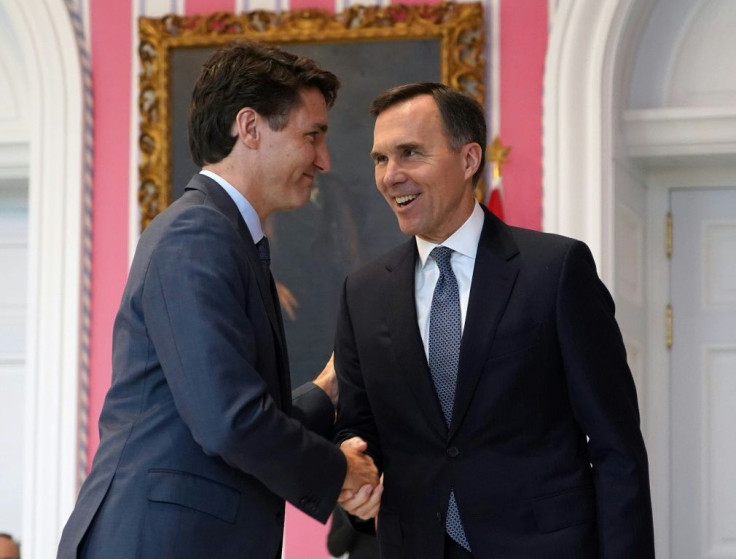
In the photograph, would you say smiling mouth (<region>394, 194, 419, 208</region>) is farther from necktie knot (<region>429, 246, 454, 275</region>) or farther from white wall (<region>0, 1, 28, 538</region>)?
white wall (<region>0, 1, 28, 538</region>)

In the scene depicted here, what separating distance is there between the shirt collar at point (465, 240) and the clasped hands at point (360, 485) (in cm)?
51

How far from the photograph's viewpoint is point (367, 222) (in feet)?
16.6

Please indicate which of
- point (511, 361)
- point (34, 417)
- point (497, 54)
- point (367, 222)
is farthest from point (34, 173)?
point (511, 361)

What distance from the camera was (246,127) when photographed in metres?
2.78

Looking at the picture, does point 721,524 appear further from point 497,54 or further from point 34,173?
point 34,173

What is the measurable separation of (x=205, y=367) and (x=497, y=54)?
9.63 ft

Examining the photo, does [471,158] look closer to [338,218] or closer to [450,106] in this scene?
[450,106]

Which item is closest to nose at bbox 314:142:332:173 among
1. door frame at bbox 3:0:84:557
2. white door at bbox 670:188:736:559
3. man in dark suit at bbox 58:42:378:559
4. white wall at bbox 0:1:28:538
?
man in dark suit at bbox 58:42:378:559

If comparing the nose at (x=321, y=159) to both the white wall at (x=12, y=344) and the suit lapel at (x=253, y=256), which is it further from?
the white wall at (x=12, y=344)

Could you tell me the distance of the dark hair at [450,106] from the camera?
10.4 feet

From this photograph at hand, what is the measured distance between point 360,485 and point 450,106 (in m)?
1.01

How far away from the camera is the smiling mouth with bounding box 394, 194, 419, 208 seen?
3.08m

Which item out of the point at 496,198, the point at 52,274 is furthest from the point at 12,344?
the point at 496,198

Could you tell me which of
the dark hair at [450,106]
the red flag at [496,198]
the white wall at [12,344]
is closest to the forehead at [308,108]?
the dark hair at [450,106]
